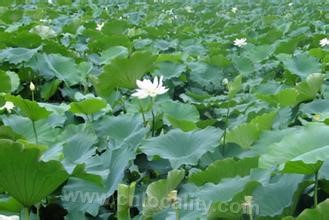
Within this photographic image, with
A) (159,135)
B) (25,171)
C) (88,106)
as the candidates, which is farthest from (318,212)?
(88,106)

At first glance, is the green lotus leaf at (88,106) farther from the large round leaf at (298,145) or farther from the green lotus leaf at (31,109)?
the large round leaf at (298,145)

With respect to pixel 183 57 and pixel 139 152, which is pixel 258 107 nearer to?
pixel 139 152

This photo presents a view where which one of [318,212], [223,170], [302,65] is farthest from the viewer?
[302,65]

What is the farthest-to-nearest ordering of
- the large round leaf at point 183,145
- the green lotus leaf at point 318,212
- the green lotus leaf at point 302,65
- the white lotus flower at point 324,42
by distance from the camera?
the white lotus flower at point 324,42 → the green lotus leaf at point 302,65 → the large round leaf at point 183,145 → the green lotus leaf at point 318,212

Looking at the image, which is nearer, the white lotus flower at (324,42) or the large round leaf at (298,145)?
the large round leaf at (298,145)

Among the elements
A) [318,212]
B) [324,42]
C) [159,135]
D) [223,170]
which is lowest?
[324,42]

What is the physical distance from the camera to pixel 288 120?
5.97 feet

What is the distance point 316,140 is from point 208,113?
1031 mm

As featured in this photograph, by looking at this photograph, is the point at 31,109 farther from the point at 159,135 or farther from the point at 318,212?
the point at 318,212

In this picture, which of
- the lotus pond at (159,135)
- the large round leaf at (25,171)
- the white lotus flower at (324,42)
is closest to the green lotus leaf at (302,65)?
the lotus pond at (159,135)

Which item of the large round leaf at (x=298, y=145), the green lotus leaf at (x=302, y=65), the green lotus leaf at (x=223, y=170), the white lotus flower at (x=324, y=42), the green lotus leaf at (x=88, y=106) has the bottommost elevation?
the white lotus flower at (x=324, y=42)

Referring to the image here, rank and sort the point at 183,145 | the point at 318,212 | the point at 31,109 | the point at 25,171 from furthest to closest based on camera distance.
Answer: the point at 31,109
the point at 183,145
the point at 25,171
the point at 318,212

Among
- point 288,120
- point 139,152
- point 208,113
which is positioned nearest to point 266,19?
point 208,113

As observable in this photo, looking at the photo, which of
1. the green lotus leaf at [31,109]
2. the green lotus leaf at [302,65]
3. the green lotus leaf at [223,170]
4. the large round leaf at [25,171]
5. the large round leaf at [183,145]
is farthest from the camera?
the green lotus leaf at [302,65]
